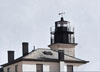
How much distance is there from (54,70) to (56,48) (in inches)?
295

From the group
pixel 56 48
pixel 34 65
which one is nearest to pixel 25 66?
pixel 34 65

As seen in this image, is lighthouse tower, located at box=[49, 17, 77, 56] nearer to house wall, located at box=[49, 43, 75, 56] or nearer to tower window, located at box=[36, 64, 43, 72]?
house wall, located at box=[49, 43, 75, 56]

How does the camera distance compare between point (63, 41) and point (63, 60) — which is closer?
point (63, 60)

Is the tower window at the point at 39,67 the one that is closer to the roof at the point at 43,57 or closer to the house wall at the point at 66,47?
the roof at the point at 43,57

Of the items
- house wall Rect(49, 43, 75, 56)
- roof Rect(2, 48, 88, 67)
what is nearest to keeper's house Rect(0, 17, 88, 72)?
roof Rect(2, 48, 88, 67)

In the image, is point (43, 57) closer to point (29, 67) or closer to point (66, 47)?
point (29, 67)

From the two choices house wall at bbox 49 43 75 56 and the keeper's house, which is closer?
the keeper's house

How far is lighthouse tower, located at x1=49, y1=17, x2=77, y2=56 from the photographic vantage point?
2127 inches

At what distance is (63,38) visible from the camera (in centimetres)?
5497

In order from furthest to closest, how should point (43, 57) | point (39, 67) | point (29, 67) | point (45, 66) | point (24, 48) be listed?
1. point (24, 48)
2. point (43, 57)
3. point (45, 66)
4. point (39, 67)
5. point (29, 67)

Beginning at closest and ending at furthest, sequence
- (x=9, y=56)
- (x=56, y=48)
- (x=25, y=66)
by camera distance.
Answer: (x=25, y=66) < (x=9, y=56) < (x=56, y=48)

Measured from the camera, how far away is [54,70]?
46.5m

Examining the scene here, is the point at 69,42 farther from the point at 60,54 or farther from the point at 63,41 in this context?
the point at 60,54

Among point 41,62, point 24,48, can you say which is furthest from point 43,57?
Result: point 24,48
